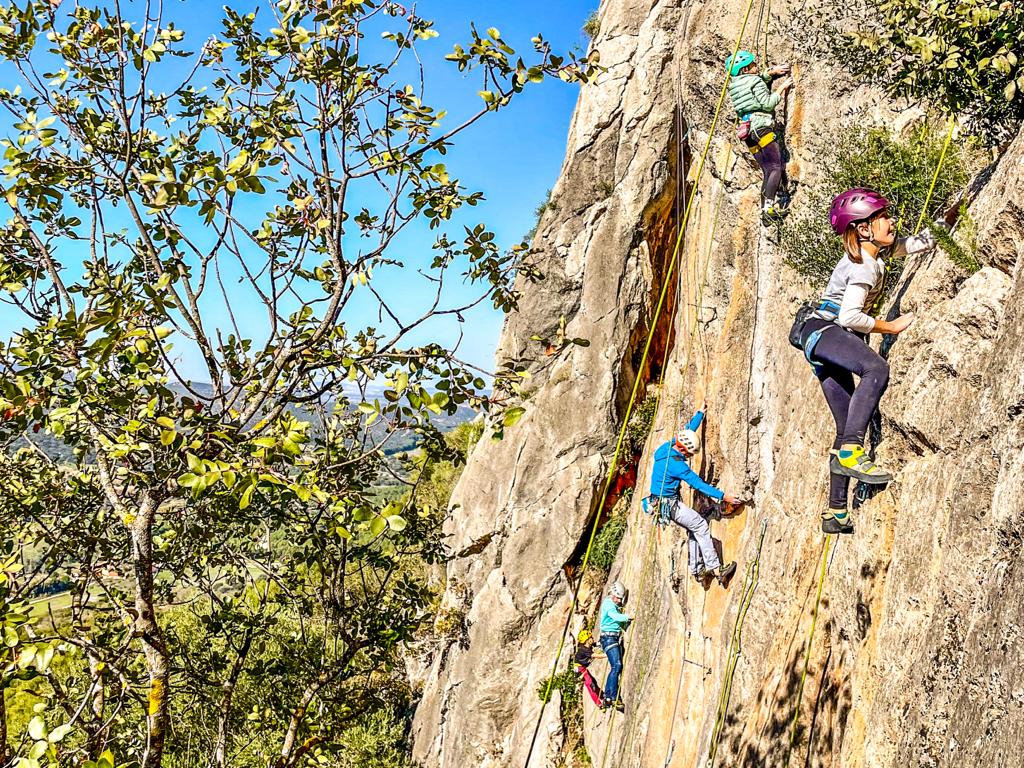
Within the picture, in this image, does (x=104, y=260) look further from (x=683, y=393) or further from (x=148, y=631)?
(x=683, y=393)

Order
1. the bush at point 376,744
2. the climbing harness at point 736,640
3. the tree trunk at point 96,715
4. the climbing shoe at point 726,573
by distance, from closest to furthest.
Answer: the tree trunk at point 96,715 < the climbing harness at point 736,640 < the climbing shoe at point 726,573 < the bush at point 376,744

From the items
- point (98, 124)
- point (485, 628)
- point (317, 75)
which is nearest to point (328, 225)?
point (317, 75)

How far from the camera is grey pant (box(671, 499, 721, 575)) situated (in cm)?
938

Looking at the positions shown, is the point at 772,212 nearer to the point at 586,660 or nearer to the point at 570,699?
the point at 586,660

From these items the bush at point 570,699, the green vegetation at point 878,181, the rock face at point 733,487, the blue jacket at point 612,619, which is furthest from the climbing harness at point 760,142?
the bush at point 570,699

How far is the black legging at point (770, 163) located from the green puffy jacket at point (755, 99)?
5.6 inches

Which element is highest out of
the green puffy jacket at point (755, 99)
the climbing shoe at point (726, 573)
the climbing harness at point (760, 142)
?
the green puffy jacket at point (755, 99)

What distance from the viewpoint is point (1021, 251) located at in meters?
4.25

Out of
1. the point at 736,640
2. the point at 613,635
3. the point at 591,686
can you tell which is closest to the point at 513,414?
the point at 736,640

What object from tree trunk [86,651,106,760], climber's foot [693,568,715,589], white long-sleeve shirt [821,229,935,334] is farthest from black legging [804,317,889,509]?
tree trunk [86,651,106,760]

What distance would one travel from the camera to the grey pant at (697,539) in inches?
369

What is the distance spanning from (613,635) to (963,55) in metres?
11.0

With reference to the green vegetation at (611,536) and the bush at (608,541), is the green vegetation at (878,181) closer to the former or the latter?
the green vegetation at (611,536)

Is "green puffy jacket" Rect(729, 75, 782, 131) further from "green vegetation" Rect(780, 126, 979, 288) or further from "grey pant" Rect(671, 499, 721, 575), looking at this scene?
"grey pant" Rect(671, 499, 721, 575)
